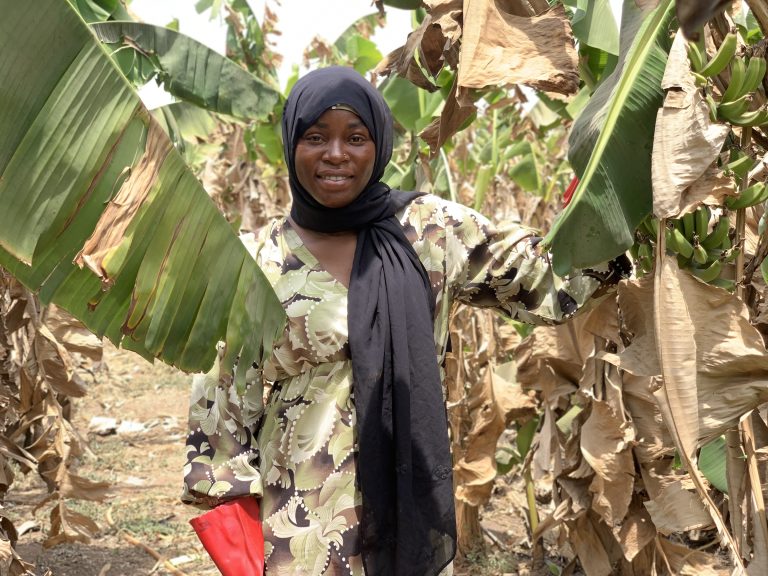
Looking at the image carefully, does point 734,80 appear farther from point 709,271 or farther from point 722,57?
Answer: point 709,271

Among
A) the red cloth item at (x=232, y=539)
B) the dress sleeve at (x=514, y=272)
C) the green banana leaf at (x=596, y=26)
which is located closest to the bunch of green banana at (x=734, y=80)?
the dress sleeve at (x=514, y=272)

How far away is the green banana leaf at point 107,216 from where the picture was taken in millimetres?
1352

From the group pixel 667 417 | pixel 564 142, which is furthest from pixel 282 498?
pixel 564 142

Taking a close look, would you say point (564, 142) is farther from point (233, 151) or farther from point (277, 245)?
point (277, 245)

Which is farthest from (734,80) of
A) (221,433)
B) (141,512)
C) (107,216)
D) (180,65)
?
(141,512)

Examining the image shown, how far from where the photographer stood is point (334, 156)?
1.87 metres

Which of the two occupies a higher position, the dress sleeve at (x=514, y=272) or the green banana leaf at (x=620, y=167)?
the green banana leaf at (x=620, y=167)

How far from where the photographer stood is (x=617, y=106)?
5.27ft

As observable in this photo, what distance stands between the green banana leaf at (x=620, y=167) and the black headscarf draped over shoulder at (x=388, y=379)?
1.28 ft

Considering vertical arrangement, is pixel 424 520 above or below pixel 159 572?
above

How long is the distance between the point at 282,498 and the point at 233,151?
6.02m

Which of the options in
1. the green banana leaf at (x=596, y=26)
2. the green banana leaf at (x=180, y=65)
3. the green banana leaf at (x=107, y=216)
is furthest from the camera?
the green banana leaf at (x=180, y=65)

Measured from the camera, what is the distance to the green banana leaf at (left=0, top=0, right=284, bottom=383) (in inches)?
53.2

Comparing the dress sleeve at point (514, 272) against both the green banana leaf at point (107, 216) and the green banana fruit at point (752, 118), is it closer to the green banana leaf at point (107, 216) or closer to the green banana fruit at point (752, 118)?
the green banana fruit at point (752, 118)
